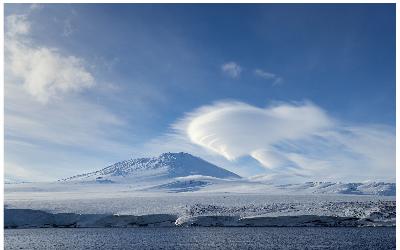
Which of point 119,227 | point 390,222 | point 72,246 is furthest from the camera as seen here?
point 119,227

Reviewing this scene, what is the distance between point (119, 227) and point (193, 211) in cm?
1167

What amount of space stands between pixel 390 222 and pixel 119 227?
121ft

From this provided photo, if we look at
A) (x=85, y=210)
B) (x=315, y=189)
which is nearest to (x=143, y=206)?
(x=85, y=210)

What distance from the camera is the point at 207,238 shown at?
46406 millimetres

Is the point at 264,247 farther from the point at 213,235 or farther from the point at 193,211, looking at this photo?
the point at 193,211

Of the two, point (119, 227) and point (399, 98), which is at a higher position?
point (399, 98)

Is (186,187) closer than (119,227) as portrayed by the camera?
No

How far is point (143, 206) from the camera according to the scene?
73625 mm

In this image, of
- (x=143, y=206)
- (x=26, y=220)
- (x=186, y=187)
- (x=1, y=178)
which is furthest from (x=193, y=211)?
(x=186, y=187)

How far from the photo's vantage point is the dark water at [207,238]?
4047cm

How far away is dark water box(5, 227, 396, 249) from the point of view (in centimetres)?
4047

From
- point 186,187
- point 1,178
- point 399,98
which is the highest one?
Answer: point 399,98

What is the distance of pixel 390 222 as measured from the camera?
187 ft

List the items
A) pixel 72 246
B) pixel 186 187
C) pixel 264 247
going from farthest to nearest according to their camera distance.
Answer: pixel 186 187, pixel 72 246, pixel 264 247
